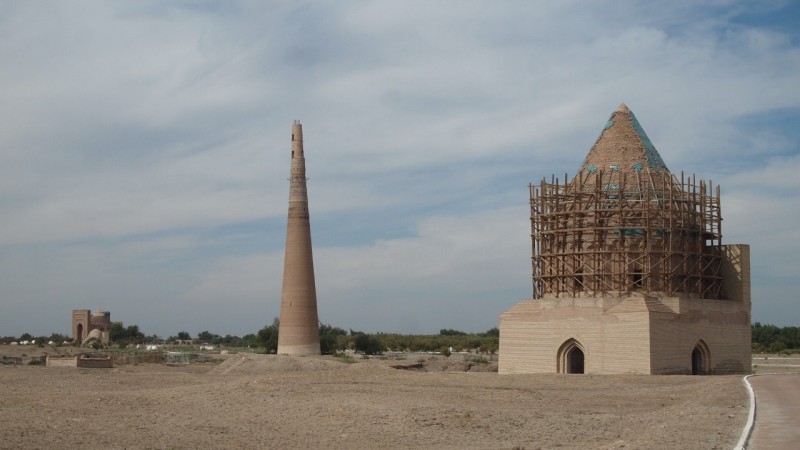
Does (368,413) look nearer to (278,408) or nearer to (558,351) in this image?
(278,408)

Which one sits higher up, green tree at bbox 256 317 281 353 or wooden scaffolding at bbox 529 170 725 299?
wooden scaffolding at bbox 529 170 725 299

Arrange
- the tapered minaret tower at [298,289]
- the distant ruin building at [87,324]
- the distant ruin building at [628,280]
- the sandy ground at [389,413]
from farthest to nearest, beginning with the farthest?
the distant ruin building at [87,324] < the tapered minaret tower at [298,289] < the distant ruin building at [628,280] < the sandy ground at [389,413]

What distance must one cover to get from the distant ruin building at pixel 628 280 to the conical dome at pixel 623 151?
50 millimetres

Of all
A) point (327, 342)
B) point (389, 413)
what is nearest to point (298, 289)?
point (327, 342)

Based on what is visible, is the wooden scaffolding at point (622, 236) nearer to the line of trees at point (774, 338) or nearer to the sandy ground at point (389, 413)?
the sandy ground at point (389, 413)

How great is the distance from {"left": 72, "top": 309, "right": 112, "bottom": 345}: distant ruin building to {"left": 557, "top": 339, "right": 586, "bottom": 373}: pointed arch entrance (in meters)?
53.0

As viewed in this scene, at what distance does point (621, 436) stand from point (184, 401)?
1077cm

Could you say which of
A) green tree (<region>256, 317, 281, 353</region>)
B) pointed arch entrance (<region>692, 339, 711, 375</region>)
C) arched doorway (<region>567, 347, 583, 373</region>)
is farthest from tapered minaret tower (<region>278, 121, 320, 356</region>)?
pointed arch entrance (<region>692, 339, 711, 375</region>)

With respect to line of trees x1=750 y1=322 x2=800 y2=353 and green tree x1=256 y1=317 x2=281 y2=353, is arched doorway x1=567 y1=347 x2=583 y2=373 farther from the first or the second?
line of trees x1=750 y1=322 x2=800 y2=353

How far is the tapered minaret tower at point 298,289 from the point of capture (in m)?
39.8

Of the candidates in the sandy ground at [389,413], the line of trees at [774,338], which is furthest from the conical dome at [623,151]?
the line of trees at [774,338]

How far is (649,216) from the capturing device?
2934 cm

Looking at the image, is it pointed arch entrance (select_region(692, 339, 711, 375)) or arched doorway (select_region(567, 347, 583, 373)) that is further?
pointed arch entrance (select_region(692, 339, 711, 375))

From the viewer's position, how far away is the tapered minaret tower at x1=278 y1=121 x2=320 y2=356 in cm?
3978
